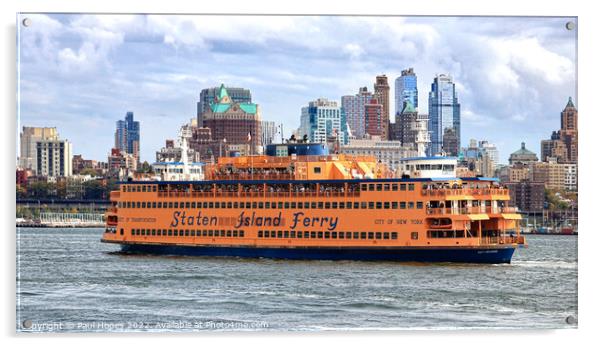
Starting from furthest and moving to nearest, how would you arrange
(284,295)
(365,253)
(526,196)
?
(526,196) < (365,253) < (284,295)

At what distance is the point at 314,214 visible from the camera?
4091cm

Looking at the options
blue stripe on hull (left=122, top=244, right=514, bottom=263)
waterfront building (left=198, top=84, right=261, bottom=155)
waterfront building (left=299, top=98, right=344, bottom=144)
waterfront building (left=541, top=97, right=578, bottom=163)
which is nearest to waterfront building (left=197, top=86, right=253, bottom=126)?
waterfront building (left=198, top=84, right=261, bottom=155)

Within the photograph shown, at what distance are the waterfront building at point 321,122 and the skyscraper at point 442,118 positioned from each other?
585 centimetres

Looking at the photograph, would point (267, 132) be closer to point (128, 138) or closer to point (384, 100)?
point (128, 138)

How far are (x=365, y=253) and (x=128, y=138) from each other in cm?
2870

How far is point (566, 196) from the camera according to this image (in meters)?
58.7

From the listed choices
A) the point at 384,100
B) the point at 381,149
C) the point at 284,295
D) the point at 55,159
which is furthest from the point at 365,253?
the point at 381,149

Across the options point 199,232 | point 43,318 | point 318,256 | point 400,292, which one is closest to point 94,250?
point 199,232

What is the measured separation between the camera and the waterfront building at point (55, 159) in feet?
159

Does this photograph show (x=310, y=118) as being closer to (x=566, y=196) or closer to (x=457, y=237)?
(x=566, y=196)

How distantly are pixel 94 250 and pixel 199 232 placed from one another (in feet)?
26.0

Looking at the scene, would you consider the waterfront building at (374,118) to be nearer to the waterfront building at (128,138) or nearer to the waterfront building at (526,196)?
the waterfront building at (526,196)

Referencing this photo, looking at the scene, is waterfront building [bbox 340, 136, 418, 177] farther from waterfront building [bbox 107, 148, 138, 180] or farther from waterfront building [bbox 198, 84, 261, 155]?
waterfront building [bbox 107, 148, 138, 180]

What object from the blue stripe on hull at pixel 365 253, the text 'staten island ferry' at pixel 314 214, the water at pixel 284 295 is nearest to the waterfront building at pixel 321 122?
the text 'staten island ferry' at pixel 314 214
